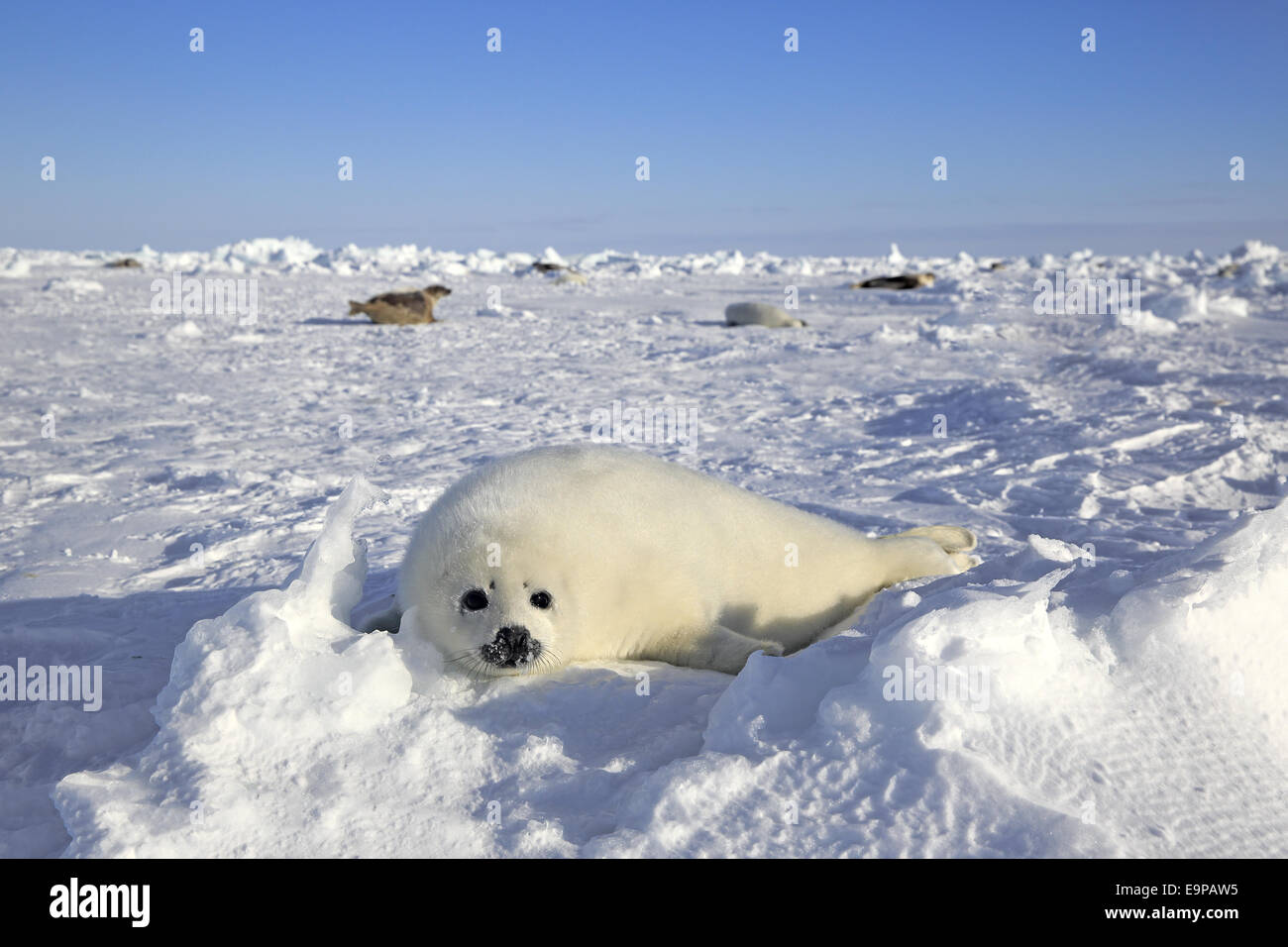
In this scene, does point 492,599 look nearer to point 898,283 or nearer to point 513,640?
point 513,640

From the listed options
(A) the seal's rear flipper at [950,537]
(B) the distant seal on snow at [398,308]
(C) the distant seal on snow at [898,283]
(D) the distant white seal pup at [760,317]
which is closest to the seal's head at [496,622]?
(A) the seal's rear flipper at [950,537]

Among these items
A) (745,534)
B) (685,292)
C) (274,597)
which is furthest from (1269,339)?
(685,292)

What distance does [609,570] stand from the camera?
2.40 meters

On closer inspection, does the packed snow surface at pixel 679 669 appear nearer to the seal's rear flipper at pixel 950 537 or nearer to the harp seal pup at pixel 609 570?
the harp seal pup at pixel 609 570

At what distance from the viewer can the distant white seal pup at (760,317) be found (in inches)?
480

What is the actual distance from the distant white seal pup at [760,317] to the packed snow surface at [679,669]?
4021mm

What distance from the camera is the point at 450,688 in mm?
2154

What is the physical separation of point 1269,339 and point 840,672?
8.92 meters

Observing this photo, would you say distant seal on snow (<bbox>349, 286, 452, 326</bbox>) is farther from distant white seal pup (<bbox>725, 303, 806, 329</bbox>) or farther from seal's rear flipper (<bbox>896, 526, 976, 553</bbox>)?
seal's rear flipper (<bbox>896, 526, 976, 553</bbox>)

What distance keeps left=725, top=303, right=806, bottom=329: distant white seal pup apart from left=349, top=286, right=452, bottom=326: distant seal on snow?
3.93 m

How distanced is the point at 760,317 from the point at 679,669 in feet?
34.0

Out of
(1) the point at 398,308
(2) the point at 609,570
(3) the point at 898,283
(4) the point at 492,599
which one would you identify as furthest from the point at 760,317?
(4) the point at 492,599

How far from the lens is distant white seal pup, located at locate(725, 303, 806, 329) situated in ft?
40.0
